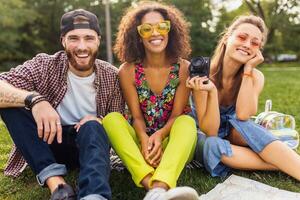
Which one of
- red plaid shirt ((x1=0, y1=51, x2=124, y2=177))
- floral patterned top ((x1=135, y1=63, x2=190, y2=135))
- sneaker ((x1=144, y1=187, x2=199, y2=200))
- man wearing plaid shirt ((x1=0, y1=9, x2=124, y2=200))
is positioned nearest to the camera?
sneaker ((x1=144, y1=187, x2=199, y2=200))

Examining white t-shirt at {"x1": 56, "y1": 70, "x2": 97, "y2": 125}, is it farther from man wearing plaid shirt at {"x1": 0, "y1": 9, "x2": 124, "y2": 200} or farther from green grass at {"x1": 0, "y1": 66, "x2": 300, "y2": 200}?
green grass at {"x1": 0, "y1": 66, "x2": 300, "y2": 200}

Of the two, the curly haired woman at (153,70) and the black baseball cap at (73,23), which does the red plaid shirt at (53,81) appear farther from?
the black baseball cap at (73,23)

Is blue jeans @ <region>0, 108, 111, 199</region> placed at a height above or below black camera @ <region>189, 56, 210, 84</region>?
below

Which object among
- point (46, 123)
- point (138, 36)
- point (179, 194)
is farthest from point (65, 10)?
point (179, 194)

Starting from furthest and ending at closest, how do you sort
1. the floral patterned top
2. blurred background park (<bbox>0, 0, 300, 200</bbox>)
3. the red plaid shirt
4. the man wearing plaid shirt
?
blurred background park (<bbox>0, 0, 300, 200</bbox>), the floral patterned top, the red plaid shirt, the man wearing plaid shirt

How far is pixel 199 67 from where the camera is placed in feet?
11.2

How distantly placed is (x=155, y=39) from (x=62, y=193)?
159 centimetres

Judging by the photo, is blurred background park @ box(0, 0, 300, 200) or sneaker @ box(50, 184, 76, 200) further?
blurred background park @ box(0, 0, 300, 200)

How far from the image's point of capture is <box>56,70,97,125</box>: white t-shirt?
3533 millimetres

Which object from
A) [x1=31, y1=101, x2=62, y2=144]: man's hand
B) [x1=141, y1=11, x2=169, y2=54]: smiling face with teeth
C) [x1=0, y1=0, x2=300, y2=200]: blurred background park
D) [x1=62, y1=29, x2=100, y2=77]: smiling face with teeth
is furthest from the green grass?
[x1=0, y1=0, x2=300, y2=200]: blurred background park

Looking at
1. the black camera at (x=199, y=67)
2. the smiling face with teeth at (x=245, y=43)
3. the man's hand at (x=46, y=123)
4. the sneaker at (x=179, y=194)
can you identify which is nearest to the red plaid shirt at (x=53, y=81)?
the man's hand at (x=46, y=123)

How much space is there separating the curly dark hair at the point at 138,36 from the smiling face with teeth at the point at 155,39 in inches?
2.5

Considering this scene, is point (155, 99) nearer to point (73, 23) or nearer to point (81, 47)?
point (81, 47)

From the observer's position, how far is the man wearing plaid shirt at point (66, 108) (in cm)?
279
